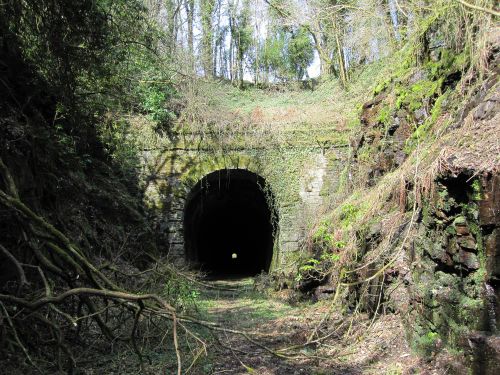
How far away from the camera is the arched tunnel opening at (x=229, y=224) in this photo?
13672mm

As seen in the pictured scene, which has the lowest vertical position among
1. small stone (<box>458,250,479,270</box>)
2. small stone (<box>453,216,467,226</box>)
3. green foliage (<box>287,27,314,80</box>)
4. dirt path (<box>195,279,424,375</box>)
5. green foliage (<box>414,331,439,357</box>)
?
dirt path (<box>195,279,424,375</box>)

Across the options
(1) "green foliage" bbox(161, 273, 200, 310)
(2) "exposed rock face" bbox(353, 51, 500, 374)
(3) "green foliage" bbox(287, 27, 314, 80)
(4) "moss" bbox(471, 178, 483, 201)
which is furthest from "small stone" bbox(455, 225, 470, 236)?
(3) "green foliage" bbox(287, 27, 314, 80)

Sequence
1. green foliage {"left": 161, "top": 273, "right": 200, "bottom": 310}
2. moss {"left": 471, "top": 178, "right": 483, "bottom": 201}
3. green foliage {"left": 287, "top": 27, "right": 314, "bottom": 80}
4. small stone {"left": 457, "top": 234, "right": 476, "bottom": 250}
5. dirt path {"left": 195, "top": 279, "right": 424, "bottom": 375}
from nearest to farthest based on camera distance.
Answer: moss {"left": 471, "top": 178, "right": 483, "bottom": 201}, small stone {"left": 457, "top": 234, "right": 476, "bottom": 250}, dirt path {"left": 195, "top": 279, "right": 424, "bottom": 375}, green foliage {"left": 161, "top": 273, "right": 200, "bottom": 310}, green foliage {"left": 287, "top": 27, "right": 314, "bottom": 80}

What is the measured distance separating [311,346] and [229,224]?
15.8 metres

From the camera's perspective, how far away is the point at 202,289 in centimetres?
1241

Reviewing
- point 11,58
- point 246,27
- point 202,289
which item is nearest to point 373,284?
point 11,58

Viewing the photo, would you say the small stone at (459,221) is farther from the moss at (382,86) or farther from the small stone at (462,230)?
the moss at (382,86)

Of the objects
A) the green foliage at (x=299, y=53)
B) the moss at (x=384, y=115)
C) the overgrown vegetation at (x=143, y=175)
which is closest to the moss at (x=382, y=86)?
the overgrown vegetation at (x=143, y=175)

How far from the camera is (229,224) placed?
72.0 ft

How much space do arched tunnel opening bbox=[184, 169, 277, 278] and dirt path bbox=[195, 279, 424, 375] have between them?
5.36 meters

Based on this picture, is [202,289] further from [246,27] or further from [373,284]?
[246,27]

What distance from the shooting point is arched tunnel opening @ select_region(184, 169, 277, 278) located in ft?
44.9

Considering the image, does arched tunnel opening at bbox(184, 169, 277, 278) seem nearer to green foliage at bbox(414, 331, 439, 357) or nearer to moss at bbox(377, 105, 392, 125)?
moss at bbox(377, 105, 392, 125)

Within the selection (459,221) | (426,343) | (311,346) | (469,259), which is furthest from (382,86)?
(426,343)
